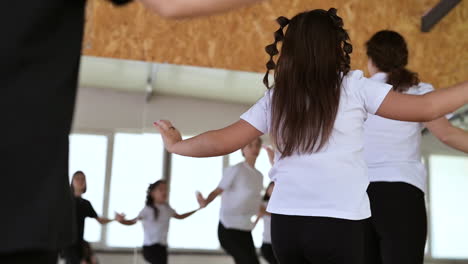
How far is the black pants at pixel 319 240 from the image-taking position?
174 cm

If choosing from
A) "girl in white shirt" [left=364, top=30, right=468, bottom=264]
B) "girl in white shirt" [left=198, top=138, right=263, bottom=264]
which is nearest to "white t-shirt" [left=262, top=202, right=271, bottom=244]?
"girl in white shirt" [left=198, top=138, right=263, bottom=264]

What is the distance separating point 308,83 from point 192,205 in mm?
3212

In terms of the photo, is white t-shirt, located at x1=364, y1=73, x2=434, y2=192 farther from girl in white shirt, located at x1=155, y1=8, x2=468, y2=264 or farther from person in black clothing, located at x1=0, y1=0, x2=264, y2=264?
person in black clothing, located at x1=0, y1=0, x2=264, y2=264

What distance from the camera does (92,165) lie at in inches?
190

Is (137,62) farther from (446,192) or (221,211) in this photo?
(446,192)

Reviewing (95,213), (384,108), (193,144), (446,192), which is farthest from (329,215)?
(446,192)

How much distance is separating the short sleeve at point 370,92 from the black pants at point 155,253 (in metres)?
3.30

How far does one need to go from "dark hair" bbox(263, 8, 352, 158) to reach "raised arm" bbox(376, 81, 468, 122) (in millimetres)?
150

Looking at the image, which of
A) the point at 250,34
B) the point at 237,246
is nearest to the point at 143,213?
the point at 237,246

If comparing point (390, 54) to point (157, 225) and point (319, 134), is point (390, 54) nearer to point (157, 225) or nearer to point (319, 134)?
point (319, 134)

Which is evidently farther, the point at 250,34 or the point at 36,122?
the point at 250,34

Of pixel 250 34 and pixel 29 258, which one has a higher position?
pixel 250 34

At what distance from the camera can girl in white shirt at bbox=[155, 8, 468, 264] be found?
177cm

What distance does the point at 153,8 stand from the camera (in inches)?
40.4
